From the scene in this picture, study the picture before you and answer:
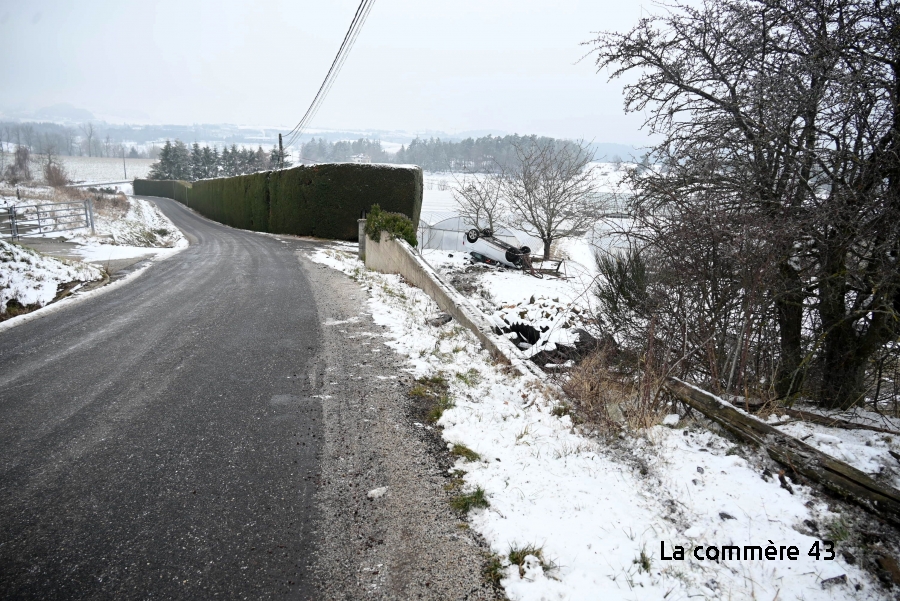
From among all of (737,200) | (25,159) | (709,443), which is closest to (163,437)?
(709,443)

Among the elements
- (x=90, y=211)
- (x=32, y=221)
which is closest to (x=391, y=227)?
(x=90, y=211)

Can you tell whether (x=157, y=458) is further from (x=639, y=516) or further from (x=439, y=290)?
(x=439, y=290)

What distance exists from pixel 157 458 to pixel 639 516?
10.2 ft

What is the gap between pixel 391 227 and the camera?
11797 mm

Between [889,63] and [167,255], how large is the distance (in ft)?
49.5

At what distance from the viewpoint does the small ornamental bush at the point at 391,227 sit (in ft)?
38.0

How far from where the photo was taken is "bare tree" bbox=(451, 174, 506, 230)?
25.5 meters

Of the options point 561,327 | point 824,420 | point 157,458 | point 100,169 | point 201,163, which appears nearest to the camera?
point 157,458

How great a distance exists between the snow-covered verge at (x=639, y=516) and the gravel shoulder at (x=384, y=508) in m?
0.19

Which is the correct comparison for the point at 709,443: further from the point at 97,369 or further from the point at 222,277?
the point at 222,277

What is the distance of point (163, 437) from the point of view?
10.9 feet

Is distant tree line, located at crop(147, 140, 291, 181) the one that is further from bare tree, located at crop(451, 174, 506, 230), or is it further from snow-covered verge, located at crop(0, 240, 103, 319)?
snow-covered verge, located at crop(0, 240, 103, 319)

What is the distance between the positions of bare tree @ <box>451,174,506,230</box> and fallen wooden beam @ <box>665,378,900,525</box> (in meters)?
22.6

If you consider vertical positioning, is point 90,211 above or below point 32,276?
above
